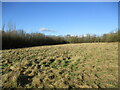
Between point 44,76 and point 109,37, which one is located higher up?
point 109,37

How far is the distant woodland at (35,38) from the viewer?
933cm

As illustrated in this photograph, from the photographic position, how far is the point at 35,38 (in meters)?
14.0

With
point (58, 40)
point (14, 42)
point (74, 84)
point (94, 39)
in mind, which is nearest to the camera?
point (74, 84)

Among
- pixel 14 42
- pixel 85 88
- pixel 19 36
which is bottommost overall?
pixel 85 88

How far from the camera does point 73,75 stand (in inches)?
85.4

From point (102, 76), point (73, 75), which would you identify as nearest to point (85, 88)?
point (73, 75)

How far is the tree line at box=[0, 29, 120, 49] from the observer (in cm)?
935

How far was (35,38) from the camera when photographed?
46.1ft

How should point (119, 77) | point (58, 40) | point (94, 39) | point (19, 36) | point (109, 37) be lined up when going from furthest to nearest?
point (58, 40), point (94, 39), point (109, 37), point (19, 36), point (119, 77)

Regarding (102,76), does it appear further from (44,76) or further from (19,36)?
(19,36)

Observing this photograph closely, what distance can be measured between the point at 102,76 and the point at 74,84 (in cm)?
80

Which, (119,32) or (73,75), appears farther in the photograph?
(119,32)

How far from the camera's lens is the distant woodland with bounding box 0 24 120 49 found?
9.33m

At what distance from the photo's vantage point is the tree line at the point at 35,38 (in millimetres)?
9354
